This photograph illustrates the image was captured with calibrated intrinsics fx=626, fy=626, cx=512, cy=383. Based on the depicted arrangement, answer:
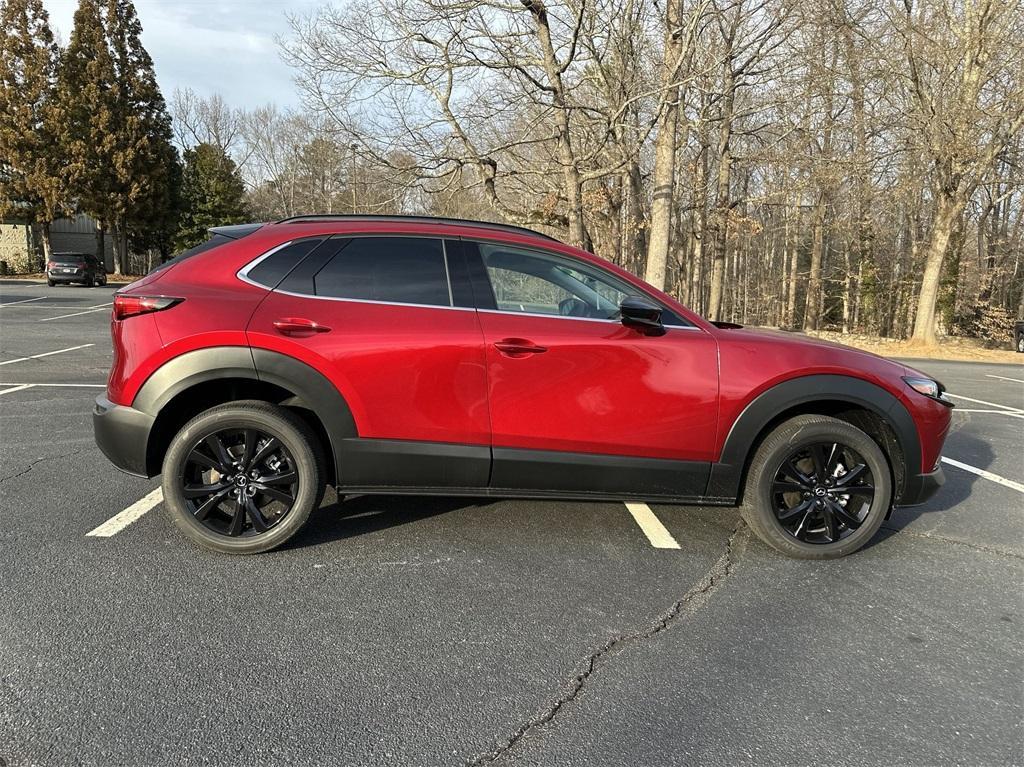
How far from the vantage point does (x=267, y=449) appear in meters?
3.30

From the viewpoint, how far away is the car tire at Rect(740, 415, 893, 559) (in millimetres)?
3455

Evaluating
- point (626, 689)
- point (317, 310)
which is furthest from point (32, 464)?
point (626, 689)

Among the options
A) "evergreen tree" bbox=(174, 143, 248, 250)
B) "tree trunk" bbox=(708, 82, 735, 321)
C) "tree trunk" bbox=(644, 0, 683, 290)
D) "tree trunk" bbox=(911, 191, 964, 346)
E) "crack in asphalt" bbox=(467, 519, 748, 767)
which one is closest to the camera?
"crack in asphalt" bbox=(467, 519, 748, 767)

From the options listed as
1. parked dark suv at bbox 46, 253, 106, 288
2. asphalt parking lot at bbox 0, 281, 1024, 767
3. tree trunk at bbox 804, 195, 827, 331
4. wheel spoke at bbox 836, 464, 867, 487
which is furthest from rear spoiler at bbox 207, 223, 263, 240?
parked dark suv at bbox 46, 253, 106, 288

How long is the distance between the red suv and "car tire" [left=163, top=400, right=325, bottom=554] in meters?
0.01

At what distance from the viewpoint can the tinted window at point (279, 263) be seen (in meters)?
3.33

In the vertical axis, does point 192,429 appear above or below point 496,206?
below

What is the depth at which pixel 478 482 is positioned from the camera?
339cm

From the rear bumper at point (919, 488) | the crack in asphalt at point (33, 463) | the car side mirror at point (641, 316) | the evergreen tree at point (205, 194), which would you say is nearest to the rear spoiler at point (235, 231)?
the car side mirror at point (641, 316)

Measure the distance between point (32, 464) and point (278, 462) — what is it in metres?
2.70

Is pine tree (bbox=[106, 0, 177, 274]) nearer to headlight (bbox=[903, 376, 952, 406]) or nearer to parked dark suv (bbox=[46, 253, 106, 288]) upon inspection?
parked dark suv (bbox=[46, 253, 106, 288])

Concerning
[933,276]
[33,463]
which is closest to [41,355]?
[33,463]

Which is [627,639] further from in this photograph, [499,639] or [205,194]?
[205,194]

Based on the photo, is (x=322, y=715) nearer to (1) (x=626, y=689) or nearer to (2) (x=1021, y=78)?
(1) (x=626, y=689)
